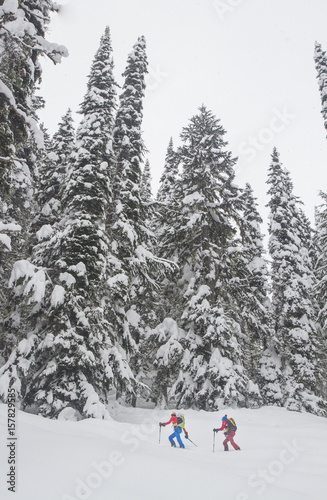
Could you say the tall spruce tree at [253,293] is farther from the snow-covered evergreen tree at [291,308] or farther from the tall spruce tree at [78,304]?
the tall spruce tree at [78,304]

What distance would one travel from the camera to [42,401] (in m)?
11.8

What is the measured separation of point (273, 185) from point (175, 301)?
1384 centimetres

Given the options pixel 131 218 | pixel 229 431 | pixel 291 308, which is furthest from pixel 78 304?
pixel 291 308

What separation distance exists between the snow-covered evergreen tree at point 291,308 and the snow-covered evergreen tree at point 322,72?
6.33 m

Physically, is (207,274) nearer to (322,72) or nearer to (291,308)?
(291,308)

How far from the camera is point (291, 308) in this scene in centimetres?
2244

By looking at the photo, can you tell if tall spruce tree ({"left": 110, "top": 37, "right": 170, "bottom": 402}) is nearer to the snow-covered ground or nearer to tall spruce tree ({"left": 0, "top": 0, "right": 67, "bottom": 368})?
tall spruce tree ({"left": 0, "top": 0, "right": 67, "bottom": 368})

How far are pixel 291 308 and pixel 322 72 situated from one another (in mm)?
15138

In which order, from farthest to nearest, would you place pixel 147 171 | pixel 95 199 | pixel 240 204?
1. pixel 147 171
2. pixel 240 204
3. pixel 95 199

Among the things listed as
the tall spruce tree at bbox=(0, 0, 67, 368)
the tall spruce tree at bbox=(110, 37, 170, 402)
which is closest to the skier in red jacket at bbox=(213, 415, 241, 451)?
the tall spruce tree at bbox=(110, 37, 170, 402)

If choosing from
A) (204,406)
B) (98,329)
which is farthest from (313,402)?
(98,329)

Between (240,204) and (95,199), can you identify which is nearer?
(95,199)

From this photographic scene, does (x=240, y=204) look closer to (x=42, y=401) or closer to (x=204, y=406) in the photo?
(x=204, y=406)

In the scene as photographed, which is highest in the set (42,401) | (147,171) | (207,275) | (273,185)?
(147,171)
